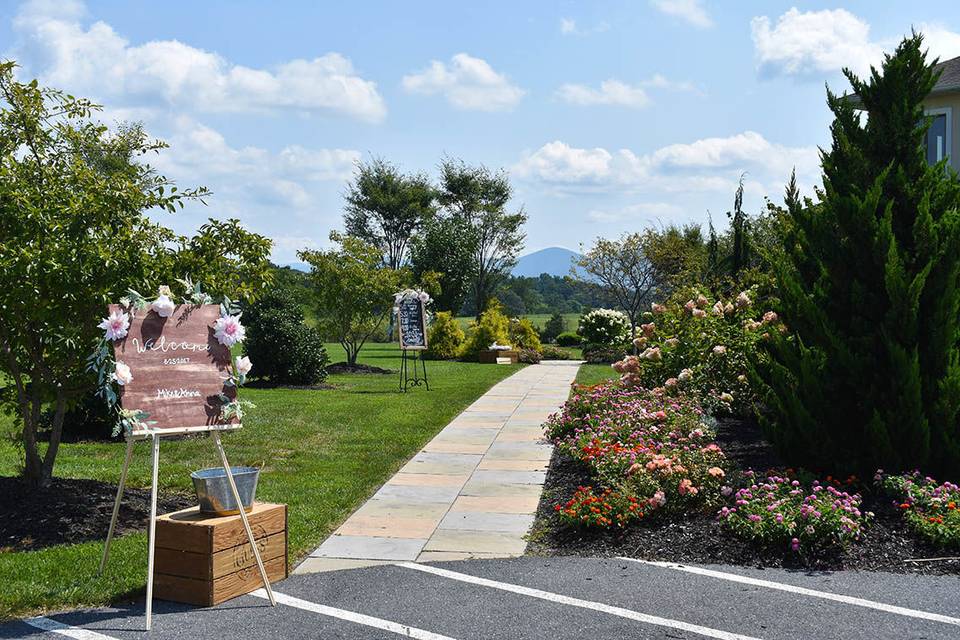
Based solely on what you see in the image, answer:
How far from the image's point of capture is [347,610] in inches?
174

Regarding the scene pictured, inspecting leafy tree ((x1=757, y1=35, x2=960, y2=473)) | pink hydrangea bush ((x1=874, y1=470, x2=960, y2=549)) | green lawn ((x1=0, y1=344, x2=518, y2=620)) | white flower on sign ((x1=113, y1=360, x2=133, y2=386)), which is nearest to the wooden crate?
green lawn ((x1=0, y1=344, x2=518, y2=620))

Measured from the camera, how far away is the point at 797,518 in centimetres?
541

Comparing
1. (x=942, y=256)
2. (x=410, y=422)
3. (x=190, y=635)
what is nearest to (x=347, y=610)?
(x=190, y=635)

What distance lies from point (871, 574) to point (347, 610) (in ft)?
10.4

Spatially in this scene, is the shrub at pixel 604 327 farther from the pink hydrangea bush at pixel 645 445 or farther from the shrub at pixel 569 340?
the pink hydrangea bush at pixel 645 445

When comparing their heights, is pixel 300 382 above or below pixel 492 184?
below

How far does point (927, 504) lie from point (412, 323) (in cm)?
1117

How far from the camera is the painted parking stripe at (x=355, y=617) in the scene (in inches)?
161

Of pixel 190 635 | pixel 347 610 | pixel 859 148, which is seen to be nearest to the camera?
pixel 190 635

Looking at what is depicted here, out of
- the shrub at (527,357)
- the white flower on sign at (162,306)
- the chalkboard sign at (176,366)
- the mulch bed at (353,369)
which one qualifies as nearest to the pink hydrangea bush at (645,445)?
the chalkboard sign at (176,366)

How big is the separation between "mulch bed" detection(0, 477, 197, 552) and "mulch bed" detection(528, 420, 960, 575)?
299 centimetres

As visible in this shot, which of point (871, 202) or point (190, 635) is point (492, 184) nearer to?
point (871, 202)

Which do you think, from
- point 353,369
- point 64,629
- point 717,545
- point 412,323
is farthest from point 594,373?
point 64,629

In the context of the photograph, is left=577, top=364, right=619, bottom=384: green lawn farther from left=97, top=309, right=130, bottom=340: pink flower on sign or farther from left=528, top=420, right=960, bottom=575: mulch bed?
left=97, top=309, right=130, bottom=340: pink flower on sign
